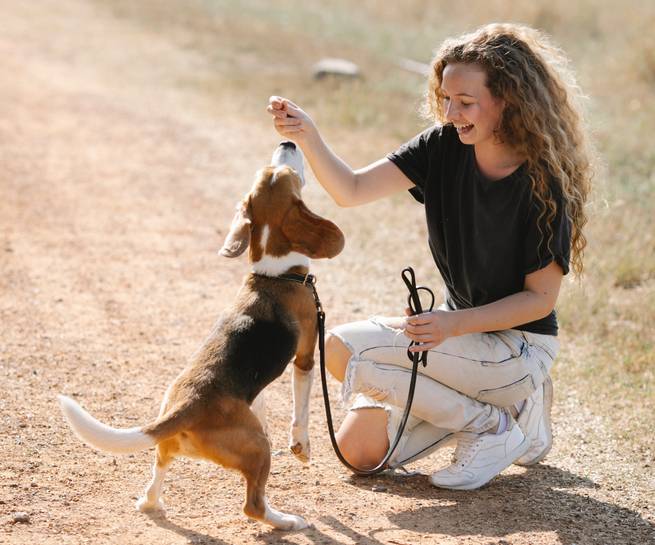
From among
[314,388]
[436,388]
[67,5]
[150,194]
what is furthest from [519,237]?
[67,5]

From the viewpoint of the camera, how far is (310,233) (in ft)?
13.8

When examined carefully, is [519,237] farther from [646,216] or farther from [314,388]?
[646,216]

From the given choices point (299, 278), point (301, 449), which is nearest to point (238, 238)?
point (299, 278)

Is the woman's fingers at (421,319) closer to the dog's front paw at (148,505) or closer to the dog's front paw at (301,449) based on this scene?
the dog's front paw at (301,449)

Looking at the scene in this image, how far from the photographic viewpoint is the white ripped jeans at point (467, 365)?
4453 mm

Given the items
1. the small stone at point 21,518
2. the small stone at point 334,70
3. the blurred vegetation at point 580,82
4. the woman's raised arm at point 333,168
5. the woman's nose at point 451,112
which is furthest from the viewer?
the small stone at point 334,70

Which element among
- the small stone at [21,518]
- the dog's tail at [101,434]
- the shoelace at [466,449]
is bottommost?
the small stone at [21,518]

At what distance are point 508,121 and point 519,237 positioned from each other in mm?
509

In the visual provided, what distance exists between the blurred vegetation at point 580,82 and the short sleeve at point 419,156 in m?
0.83

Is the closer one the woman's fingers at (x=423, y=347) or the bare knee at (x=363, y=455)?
the woman's fingers at (x=423, y=347)

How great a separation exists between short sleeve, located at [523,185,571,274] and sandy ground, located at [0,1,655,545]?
42.4 inches

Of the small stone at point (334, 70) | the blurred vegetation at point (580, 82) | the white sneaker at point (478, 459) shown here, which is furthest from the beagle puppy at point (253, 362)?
the small stone at point (334, 70)

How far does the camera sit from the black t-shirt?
13.9 feet

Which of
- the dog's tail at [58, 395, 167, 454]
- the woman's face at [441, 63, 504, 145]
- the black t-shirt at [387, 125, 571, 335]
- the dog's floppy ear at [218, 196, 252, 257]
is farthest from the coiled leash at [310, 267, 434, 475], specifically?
the dog's tail at [58, 395, 167, 454]
